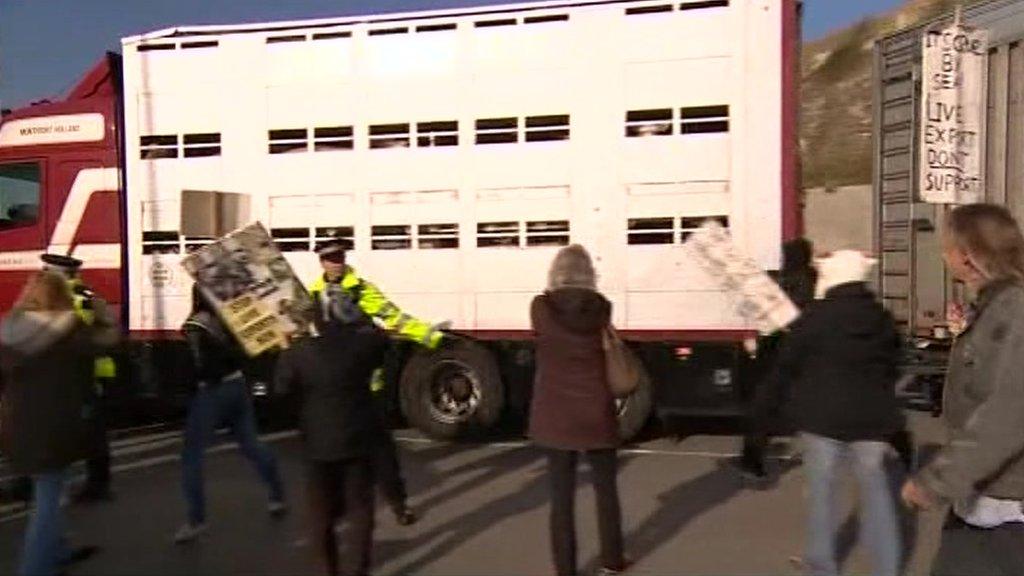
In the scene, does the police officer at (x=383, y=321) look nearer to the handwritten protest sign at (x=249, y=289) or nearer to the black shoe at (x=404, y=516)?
the black shoe at (x=404, y=516)

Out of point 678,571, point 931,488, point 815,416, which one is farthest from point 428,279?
point 931,488

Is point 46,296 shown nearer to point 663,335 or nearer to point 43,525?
point 43,525

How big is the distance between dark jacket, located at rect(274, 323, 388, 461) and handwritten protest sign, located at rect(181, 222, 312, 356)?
127 cm

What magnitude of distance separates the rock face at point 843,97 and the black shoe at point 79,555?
18898 millimetres

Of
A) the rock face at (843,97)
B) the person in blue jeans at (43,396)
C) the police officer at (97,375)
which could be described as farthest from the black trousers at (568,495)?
the rock face at (843,97)

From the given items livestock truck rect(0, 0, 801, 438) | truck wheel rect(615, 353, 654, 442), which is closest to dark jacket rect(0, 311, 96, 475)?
livestock truck rect(0, 0, 801, 438)

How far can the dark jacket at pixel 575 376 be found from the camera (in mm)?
5176

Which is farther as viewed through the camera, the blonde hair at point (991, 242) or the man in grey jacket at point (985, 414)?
the blonde hair at point (991, 242)

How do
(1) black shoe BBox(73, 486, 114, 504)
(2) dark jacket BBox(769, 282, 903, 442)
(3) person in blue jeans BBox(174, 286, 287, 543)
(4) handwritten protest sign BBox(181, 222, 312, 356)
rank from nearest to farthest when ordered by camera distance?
(2) dark jacket BBox(769, 282, 903, 442) → (3) person in blue jeans BBox(174, 286, 287, 543) → (4) handwritten protest sign BBox(181, 222, 312, 356) → (1) black shoe BBox(73, 486, 114, 504)

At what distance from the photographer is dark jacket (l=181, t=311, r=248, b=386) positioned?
6.23m

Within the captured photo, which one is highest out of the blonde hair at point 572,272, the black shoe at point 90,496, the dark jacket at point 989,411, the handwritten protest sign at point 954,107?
the handwritten protest sign at point 954,107

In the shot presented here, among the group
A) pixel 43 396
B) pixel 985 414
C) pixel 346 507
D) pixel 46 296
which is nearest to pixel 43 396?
pixel 43 396

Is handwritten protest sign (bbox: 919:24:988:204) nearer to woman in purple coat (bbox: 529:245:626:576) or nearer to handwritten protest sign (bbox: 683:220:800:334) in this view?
handwritten protest sign (bbox: 683:220:800:334)

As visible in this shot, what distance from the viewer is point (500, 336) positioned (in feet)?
29.7
